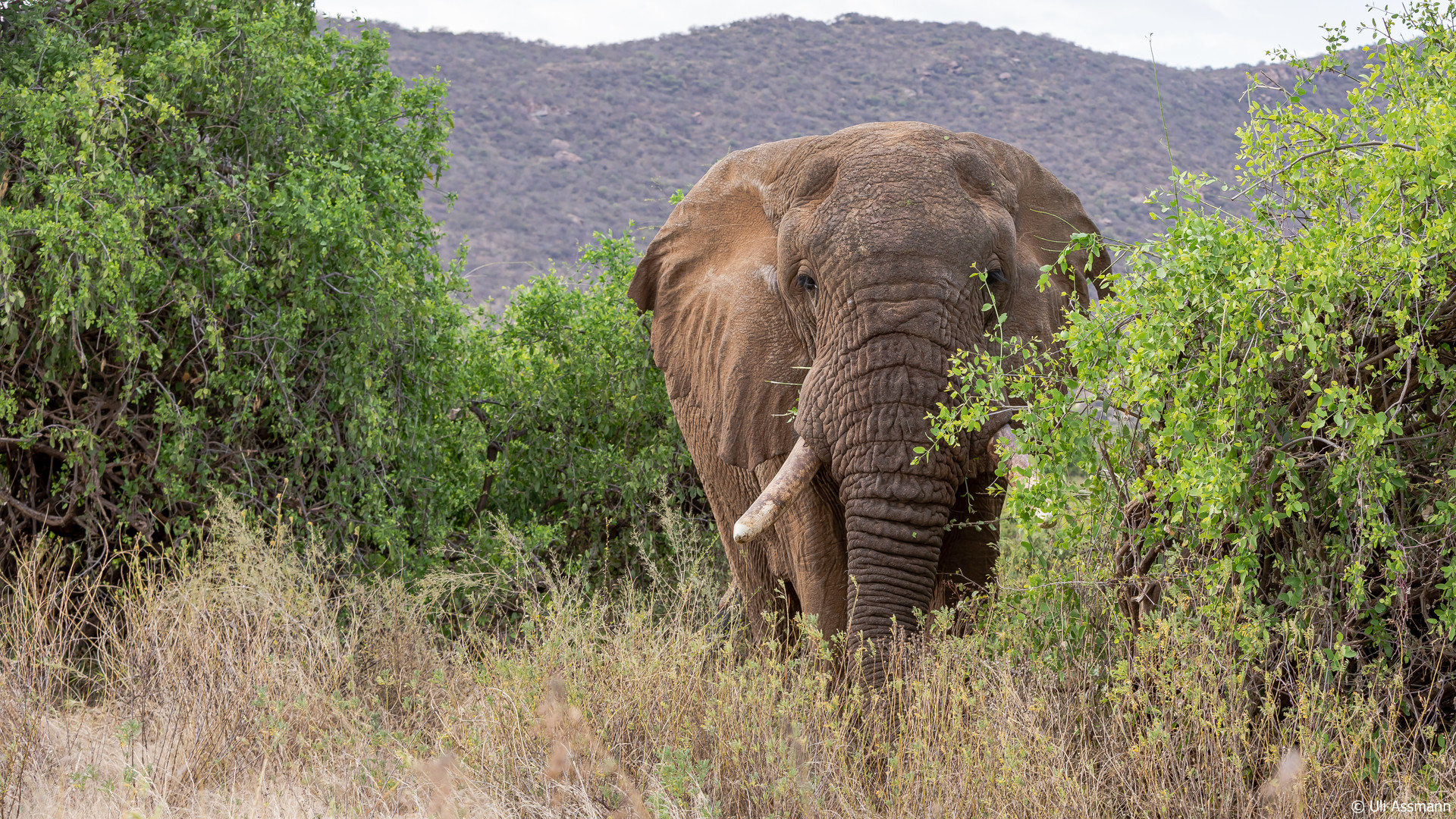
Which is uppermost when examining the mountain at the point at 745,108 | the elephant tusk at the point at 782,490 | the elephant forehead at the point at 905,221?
the mountain at the point at 745,108

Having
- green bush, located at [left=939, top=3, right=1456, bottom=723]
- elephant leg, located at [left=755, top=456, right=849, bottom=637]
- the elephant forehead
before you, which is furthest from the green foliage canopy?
green bush, located at [left=939, top=3, right=1456, bottom=723]

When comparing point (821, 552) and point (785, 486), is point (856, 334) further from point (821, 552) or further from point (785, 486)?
point (821, 552)

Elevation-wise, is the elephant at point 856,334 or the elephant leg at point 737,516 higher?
the elephant at point 856,334

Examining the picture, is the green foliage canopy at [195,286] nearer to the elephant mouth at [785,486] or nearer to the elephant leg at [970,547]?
the elephant mouth at [785,486]

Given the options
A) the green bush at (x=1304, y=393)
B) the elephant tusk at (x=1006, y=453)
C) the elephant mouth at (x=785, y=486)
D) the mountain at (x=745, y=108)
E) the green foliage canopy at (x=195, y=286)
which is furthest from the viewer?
the mountain at (x=745, y=108)

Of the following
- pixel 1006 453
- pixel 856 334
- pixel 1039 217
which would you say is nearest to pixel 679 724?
pixel 1006 453

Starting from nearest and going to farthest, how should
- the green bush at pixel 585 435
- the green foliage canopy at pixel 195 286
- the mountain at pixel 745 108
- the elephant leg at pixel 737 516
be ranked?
the green foliage canopy at pixel 195 286 → the elephant leg at pixel 737 516 → the green bush at pixel 585 435 → the mountain at pixel 745 108

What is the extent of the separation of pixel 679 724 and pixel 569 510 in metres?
3.67

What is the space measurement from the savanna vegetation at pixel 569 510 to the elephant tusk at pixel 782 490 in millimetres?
478

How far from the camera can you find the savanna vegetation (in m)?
3.52

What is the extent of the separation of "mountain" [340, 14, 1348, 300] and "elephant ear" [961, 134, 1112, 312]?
24.4m

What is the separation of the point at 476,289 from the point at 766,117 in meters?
13.0

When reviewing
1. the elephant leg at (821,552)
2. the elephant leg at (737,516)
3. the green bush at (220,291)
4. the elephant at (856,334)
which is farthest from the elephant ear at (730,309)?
the green bush at (220,291)

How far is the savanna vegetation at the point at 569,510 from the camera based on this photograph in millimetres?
3518
